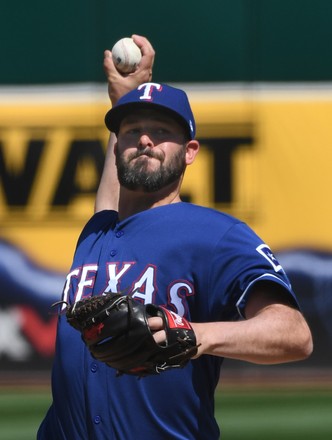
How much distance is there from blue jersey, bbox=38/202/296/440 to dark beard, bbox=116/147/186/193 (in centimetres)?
10

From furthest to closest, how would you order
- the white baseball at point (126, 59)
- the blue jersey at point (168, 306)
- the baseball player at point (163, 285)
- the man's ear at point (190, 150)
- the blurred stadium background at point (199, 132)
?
the blurred stadium background at point (199, 132) → the white baseball at point (126, 59) → the man's ear at point (190, 150) → the blue jersey at point (168, 306) → the baseball player at point (163, 285)

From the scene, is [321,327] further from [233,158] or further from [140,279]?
[140,279]

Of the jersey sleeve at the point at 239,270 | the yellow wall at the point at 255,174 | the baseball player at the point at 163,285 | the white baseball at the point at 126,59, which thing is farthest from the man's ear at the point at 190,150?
the yellow wall at the point at 255,174

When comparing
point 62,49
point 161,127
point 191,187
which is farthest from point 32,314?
point 161,127

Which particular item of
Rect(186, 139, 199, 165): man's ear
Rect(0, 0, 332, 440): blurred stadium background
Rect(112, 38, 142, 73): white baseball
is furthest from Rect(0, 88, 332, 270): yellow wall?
Rect(186, 139, 199, 165): man's ear

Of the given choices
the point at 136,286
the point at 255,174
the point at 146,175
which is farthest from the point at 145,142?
the point at 255,174

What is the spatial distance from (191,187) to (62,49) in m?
1.32

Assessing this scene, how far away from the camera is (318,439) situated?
5.79 meters

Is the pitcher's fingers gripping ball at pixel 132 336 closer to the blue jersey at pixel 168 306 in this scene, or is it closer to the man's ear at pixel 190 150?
the blue jersey at pixel 168 306

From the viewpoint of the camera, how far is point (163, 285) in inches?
108

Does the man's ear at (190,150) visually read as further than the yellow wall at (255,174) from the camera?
No

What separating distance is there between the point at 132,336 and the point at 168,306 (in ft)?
1.43

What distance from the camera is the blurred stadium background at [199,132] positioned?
7.45 metres

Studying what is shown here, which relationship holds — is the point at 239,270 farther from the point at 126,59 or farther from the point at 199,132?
the point at 199,132
